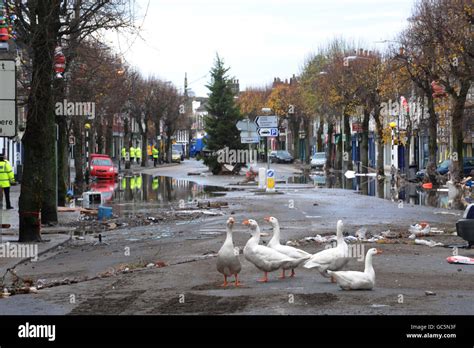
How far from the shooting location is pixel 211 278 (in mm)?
14133

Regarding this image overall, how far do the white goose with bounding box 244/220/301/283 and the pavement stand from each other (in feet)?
0.81

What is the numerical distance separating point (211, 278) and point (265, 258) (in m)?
1.36

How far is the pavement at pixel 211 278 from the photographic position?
1098 cm

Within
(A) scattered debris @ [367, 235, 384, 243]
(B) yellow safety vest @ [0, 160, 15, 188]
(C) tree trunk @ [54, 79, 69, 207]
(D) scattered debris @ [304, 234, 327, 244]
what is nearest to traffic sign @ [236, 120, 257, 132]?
→ (C) tree trunk @ [54, 79, 69, 207]

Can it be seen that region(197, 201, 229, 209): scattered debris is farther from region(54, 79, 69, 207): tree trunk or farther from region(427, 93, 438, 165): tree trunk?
region(427, 93, 438, 165): tree trunk

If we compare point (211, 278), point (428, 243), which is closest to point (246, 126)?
point (428, 243)

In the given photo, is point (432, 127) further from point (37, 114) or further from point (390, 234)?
point (37, 114)

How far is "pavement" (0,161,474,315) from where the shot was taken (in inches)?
432

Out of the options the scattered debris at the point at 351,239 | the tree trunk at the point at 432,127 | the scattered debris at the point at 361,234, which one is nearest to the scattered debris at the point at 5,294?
the scattered debris at the point at 351,239

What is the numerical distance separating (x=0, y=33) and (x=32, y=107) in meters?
3.59

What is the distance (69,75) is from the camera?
42188 mm

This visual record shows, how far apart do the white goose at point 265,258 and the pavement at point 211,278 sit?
0.81ft

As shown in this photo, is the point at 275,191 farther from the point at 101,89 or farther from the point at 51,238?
the point at 51,238
